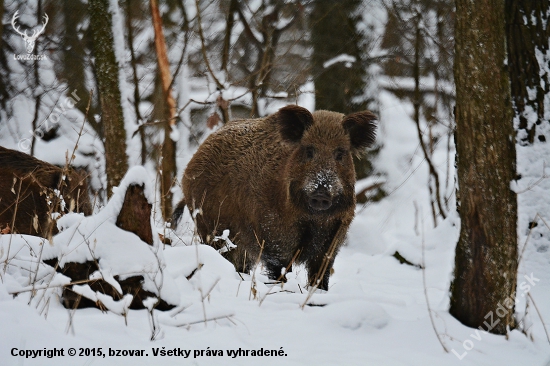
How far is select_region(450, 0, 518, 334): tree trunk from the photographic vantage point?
3.16 meters

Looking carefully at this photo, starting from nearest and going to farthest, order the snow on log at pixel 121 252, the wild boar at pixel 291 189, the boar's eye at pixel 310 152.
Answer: the snow on log at pixel 121 252 → the wild boar at pixel 291 189 → the boar's eye at pixel 310 152

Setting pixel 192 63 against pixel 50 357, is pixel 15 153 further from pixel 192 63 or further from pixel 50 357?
pixel 192 63

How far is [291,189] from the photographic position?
5.00 meters

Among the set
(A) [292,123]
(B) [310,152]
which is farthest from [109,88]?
(B) [310,152]

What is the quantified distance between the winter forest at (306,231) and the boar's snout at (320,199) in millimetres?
51

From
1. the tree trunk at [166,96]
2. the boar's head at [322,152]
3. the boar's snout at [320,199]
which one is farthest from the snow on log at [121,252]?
the tree trunk at [166,96]

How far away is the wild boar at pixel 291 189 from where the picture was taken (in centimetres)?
492

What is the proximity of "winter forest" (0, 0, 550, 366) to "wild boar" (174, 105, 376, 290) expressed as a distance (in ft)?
0.06

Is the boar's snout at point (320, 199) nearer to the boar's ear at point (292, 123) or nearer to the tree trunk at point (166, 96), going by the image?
the boar's ear at point (292, 123)

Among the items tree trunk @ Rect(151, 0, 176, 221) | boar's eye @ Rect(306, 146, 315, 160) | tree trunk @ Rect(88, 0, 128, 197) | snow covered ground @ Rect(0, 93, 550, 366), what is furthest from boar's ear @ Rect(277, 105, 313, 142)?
tree trunk @ Rect(151, 0, 176, 221)

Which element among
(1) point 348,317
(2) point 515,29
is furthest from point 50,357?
(2) point 515,29

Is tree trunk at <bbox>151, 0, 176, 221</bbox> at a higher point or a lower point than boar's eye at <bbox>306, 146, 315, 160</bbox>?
higher

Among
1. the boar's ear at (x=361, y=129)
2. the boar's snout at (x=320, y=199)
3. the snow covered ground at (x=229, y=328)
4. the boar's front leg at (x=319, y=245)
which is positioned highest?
the boar's ear at (x=361, y=129)

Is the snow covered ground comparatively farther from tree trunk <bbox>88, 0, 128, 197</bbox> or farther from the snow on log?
tree trunk <bbox>88, 0, 128, 197</bbox>
